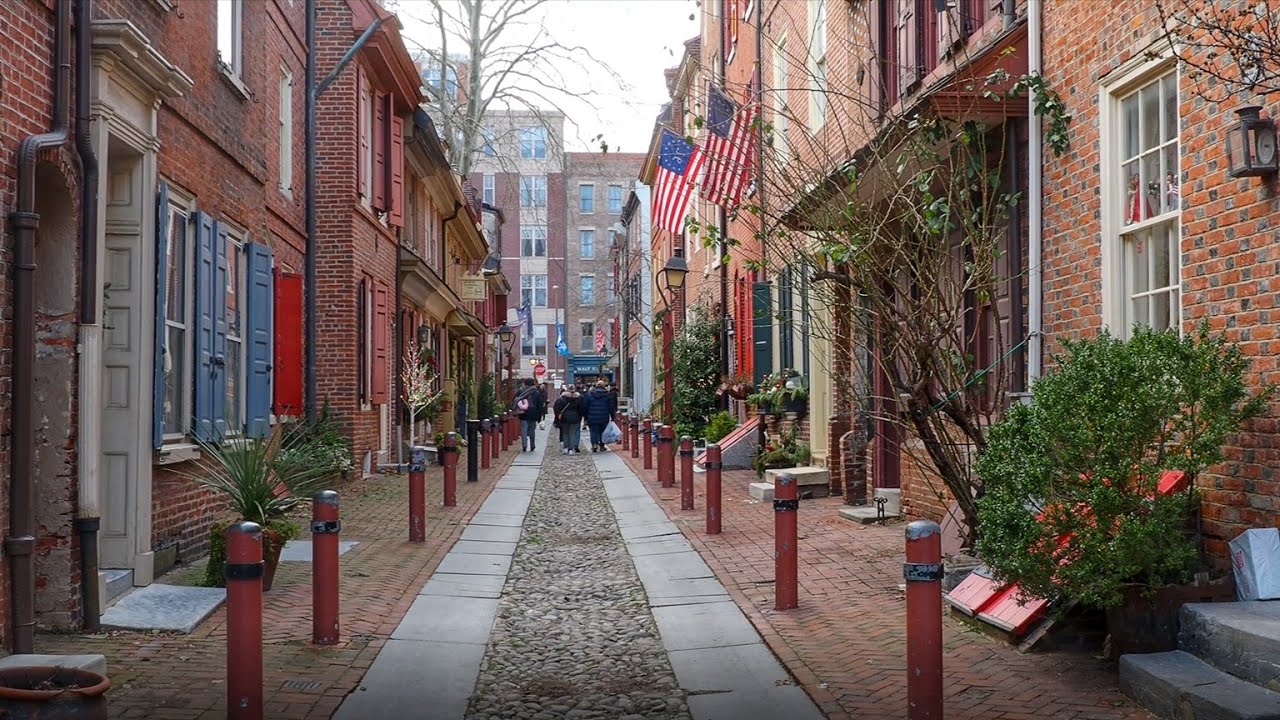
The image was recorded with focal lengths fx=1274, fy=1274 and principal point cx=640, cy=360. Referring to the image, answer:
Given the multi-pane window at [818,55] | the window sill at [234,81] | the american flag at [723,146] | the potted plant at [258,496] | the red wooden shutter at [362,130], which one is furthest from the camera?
the red wooden shutter at [362,130]

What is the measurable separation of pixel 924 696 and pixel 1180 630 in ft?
4.80

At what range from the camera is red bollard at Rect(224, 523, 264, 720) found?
5.20m

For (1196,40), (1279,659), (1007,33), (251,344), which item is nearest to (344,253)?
(251,344)

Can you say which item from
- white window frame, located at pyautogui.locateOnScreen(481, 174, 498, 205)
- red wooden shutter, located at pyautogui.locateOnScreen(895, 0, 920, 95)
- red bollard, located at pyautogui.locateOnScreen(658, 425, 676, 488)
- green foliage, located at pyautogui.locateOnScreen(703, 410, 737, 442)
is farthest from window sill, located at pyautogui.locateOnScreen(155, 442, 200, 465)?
white window frame, located at pyautogui.locateOnScreen(481, 174, 498, 205)

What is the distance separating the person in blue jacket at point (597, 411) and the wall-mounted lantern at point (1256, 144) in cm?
2094

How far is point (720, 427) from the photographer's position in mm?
21984

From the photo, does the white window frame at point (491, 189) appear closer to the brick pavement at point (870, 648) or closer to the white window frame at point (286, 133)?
the white window frame at point (286, 133)

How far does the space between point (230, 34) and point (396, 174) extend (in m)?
9.24

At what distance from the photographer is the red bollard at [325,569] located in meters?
6.86

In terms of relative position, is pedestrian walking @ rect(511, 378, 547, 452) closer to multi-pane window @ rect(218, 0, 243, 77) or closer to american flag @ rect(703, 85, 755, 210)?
american flag @ rect(703, 85, 755, 210)

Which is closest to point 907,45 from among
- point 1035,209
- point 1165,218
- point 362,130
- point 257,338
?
point 1035,209

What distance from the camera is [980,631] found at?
7020mm

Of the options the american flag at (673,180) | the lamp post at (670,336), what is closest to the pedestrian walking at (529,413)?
the lamp post at (670,336)

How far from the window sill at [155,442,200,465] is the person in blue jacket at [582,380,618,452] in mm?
17109
